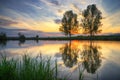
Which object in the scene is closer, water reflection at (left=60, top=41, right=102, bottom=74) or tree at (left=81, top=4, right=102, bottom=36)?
water reflection at (left=60, top=41, right=102, bottom=74)

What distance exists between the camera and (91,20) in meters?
71.9

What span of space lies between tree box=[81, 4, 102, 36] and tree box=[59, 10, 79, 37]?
9.03 m

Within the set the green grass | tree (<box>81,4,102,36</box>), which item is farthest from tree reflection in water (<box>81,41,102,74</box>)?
tree (<box>81,4,102,36</box>)

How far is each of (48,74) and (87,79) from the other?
12.3 ft

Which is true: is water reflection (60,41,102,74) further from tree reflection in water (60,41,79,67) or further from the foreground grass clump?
the foreground grass clump

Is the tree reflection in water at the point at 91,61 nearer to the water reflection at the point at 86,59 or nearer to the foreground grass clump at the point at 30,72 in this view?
the water reflection at the point at 86,59

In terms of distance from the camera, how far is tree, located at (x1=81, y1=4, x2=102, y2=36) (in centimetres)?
7062

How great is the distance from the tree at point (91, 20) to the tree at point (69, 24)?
9.03 metres

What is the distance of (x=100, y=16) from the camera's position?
7162 centimetres

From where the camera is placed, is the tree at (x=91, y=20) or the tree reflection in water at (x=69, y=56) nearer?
the tree reflection in water at (x=69, y=56)

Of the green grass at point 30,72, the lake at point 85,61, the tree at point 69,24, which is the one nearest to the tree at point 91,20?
the tree at point 69,24

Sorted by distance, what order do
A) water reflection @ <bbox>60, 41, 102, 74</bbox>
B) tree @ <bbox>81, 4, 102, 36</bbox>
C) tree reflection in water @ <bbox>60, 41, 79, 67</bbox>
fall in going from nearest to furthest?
water reflection @ <bbox>60, 41, 102, 74</bbox>, tree reflection in water @ <bbox>60, 41, 79, 67</bbox>, tree @ <bbox>81, 4, 102, 36</bbox>

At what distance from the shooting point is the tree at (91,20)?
232 ft

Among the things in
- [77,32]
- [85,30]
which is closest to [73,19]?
[77,32]
